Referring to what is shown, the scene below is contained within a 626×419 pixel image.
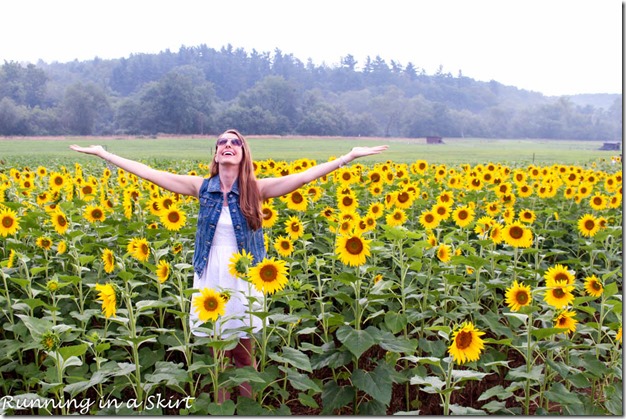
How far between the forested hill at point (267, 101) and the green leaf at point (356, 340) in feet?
63.8

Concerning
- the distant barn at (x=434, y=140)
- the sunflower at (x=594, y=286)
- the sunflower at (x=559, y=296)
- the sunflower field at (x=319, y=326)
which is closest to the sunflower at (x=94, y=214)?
the sunflower field at (x=319, y=326)

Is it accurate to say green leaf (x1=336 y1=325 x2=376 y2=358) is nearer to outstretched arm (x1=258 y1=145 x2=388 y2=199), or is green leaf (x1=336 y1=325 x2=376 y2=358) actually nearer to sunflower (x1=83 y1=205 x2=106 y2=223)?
outstretched arm (x1=258 y1=145 x2=388 y2=199)

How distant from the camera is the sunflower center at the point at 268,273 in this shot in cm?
342

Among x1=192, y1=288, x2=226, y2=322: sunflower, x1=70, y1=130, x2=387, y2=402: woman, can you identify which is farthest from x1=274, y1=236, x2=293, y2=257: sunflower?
x1=192, y1=288, x2=226, y2=322: sunflower

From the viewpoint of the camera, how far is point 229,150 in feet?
14.1

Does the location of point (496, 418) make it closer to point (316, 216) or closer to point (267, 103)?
point (316, 216)

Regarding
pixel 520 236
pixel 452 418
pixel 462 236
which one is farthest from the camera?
pixel 462 236

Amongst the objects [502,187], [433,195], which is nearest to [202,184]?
[502,187]

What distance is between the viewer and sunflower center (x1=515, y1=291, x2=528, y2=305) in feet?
12.2

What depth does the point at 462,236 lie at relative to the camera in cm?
536

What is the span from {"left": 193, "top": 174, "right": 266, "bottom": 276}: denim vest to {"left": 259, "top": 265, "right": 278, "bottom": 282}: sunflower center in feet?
2.73

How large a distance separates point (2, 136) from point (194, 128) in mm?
10145

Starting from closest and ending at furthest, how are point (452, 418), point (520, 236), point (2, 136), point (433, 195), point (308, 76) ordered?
point (452, 418) < point (520, 236) < point (433, 195) < point (2, 136) < point (308, 76)

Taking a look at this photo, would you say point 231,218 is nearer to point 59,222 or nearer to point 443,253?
point 443,253
